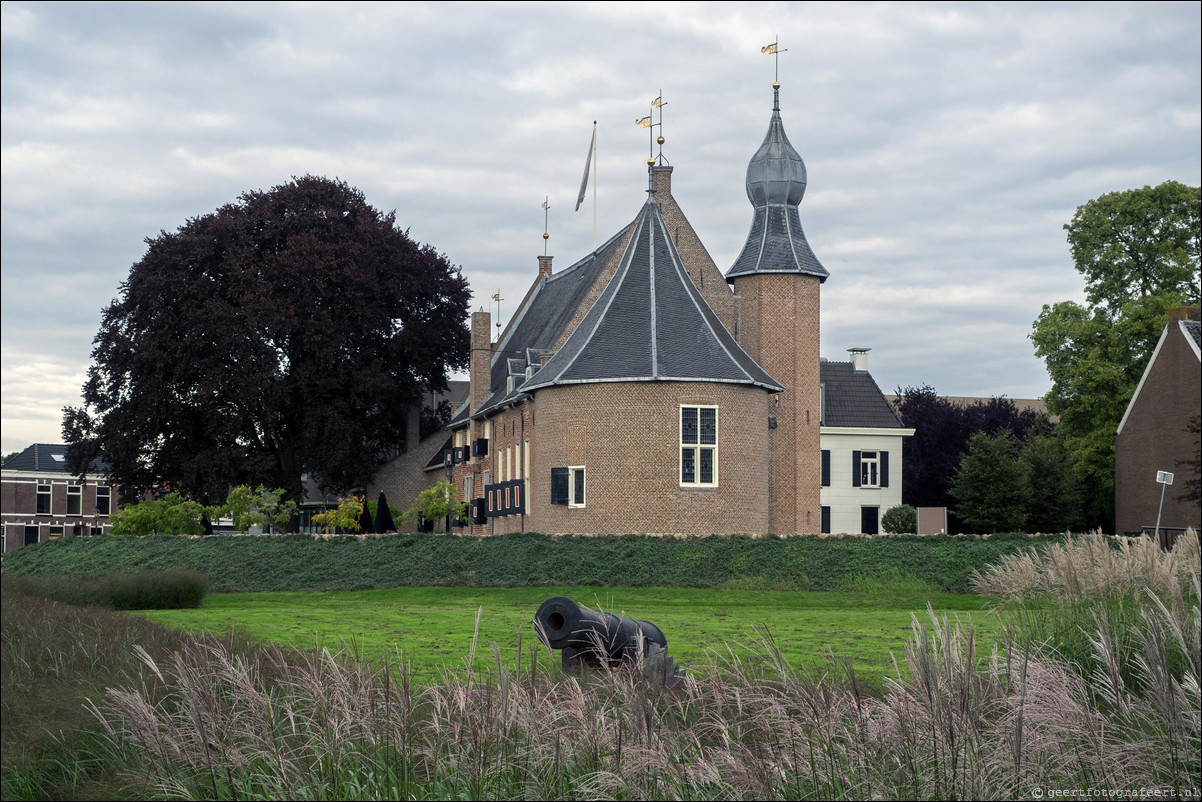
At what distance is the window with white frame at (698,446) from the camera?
33188 mm

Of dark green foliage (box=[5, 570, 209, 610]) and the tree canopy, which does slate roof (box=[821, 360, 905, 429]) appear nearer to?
the tree canopy

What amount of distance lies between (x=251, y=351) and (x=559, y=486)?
1409cm

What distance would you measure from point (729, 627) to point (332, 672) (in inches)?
320

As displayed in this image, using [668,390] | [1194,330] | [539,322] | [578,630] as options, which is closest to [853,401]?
[539,322]

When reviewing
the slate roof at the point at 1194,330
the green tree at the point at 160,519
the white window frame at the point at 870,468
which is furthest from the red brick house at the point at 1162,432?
the green tree at the point at 160,519

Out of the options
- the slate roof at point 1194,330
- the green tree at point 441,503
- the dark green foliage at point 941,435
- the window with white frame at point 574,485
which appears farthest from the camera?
the dark green foliage at point 941,435

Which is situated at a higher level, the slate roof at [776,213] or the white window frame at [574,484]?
the slate roof at [776,213]

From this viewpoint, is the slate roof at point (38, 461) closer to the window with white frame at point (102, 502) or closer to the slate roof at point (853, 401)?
the window with white frame at point (102, 502)

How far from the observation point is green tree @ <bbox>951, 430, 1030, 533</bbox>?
4194 cm

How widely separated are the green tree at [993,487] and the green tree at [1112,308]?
257 cm

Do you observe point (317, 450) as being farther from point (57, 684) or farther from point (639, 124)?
point (57, 684)

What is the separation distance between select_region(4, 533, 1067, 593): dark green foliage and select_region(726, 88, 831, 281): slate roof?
40.5 ft

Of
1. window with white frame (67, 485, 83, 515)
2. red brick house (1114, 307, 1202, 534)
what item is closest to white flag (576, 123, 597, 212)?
red brick house (1114, 307, 1202, 534)

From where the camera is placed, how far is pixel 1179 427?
3856 cm
